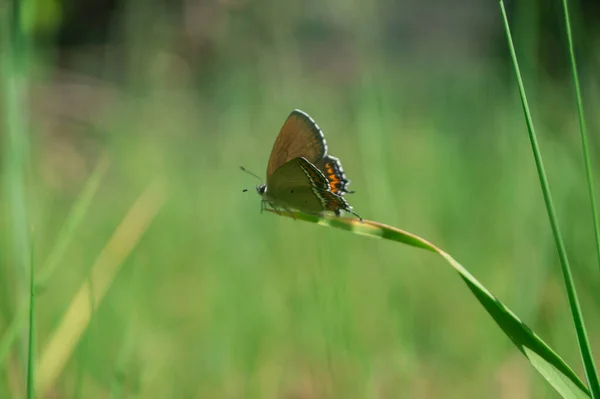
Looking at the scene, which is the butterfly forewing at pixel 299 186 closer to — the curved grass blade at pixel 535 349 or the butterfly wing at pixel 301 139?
the butterfly wing at pixel 301 139

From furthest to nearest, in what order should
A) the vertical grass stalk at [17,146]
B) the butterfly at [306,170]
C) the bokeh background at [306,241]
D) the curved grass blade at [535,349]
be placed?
1. the bokeh background at [306,241]
2. the butterfly at [306,170]
3. the vertical grass stalk at [17,146]
4. the curved grass blade at [535,349]

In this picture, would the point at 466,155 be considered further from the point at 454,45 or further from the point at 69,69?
the point at 69,69

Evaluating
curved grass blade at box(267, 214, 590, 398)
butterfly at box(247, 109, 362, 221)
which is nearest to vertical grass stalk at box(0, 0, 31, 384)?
butterfly at box(247, 109, 362, 221)

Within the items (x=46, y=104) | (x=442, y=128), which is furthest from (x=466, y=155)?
(x=46, y=104)

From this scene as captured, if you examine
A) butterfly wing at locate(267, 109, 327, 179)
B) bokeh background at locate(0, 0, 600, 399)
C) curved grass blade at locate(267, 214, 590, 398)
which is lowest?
bokeh background at locate(0, 0, 600, 399)

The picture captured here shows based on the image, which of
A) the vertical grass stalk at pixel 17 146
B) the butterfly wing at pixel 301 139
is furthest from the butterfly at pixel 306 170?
the vertical grass stalk at pixel 17 146

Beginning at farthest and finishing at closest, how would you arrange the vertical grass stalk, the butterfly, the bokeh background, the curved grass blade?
the bokeh background → the butterfly → the vertical grass stalk → the curved grass blade

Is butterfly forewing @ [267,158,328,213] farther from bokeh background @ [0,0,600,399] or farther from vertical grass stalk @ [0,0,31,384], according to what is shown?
vertical grass stalk @ [0,0,31,384]

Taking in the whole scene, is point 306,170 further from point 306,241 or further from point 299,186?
point 306,241

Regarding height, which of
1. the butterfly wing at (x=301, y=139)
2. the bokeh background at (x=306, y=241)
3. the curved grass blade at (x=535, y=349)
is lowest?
the bokeh background at (x=306, y=241)
